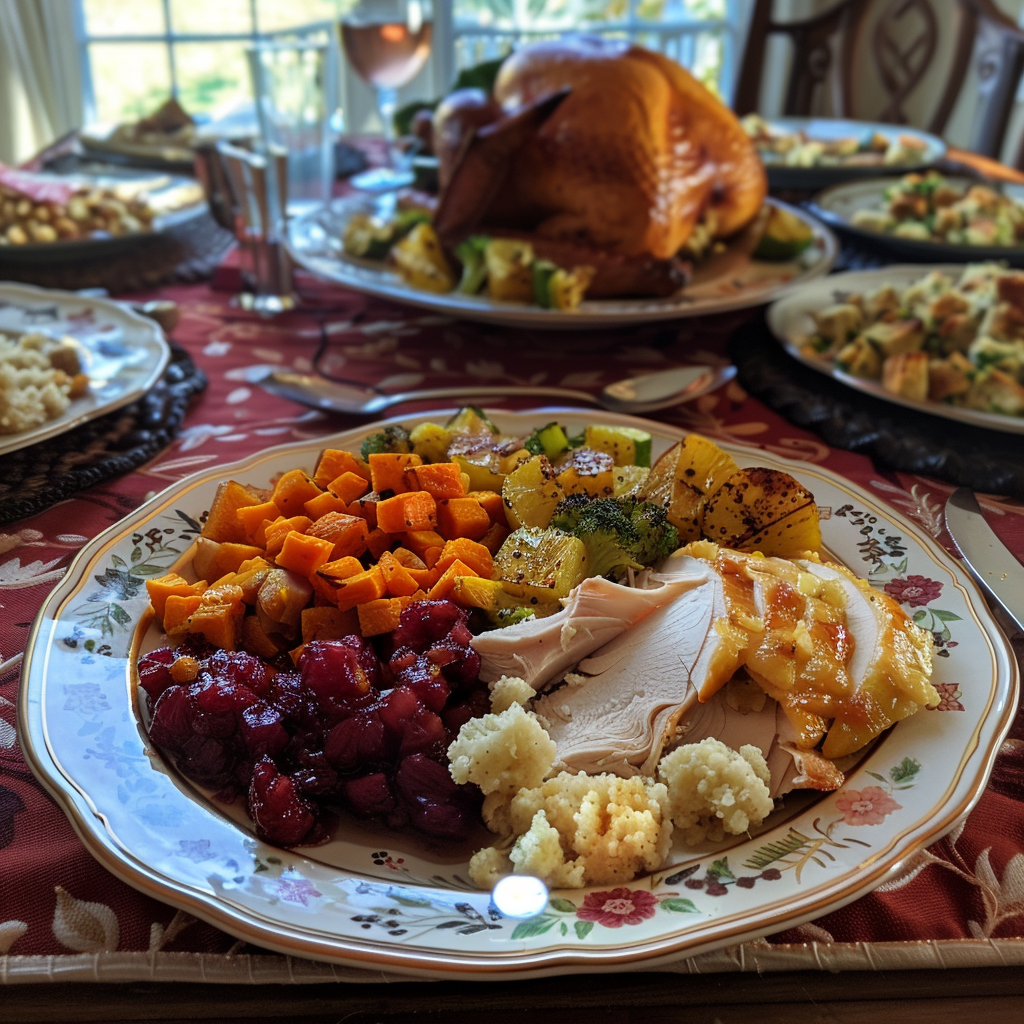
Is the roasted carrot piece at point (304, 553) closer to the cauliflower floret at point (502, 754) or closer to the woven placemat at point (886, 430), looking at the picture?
the cauliflower floret at point (502, 754)

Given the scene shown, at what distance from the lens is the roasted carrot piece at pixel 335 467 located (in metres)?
1.27

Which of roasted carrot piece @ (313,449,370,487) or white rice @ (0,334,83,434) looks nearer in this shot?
roasted carrot piece @ (313,449,370,487)

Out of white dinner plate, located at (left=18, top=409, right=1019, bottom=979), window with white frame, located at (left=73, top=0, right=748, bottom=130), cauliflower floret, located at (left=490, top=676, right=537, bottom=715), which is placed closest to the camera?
white dinner plate, located at (left=18, top=409, right=1019, bottom=979)

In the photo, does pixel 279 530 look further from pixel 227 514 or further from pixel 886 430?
pixel 886 430

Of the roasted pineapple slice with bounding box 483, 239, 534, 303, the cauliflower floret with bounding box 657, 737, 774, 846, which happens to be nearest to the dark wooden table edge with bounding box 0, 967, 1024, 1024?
the cauliflower floret with bounding box 657, 737, 774, 846

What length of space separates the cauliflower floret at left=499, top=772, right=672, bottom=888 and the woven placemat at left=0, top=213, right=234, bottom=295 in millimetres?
1883

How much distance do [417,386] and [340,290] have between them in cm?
65

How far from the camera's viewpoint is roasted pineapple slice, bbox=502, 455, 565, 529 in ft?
3.89

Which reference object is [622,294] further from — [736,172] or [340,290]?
[340,290]

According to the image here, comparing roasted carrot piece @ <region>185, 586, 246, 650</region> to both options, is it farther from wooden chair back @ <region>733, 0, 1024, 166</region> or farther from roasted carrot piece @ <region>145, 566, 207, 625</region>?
wooden chair back @ <region>733, 0, 1024, 166</region>

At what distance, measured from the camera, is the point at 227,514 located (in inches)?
47.4

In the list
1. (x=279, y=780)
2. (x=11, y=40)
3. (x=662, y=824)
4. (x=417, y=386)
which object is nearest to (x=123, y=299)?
(x=417, y=386)

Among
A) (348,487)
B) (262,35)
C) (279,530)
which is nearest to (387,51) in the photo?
(348,487)

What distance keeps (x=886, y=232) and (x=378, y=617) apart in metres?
1.89
